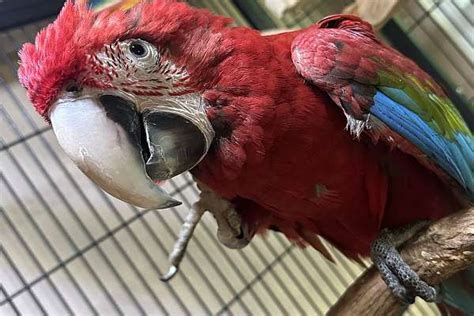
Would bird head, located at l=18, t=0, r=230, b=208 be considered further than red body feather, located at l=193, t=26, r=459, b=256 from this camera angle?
No

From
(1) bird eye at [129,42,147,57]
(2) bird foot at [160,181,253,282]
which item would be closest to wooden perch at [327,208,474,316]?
(2) bird foot at [160,181,253,282]

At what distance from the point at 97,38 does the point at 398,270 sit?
0.56 metres

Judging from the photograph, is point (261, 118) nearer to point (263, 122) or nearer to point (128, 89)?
point (263, 122)

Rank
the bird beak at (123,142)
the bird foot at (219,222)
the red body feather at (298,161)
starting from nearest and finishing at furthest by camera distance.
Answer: the bird beak at (123,142), the red body feather at (298,161), the bird foot at (219,222)

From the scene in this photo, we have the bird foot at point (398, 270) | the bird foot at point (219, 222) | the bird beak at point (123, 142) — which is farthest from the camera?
the bird foot at point (219, 222)

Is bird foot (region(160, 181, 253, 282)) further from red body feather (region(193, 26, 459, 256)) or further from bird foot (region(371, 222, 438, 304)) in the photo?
bird foot (region(371, 222, 438, 304))

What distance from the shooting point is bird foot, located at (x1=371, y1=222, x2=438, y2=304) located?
35.0 inches

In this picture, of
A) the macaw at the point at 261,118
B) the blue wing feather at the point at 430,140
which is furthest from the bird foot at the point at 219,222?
the blue wing feather at the point at 430,140

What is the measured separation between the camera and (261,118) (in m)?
0.79

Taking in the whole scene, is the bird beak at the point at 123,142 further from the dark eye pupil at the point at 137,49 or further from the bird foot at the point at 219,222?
the bird foot at the point at 219,222

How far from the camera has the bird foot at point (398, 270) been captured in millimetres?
890

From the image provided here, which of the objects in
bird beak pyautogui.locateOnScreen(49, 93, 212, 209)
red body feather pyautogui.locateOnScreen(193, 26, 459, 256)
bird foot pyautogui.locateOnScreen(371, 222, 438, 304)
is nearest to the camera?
bird beak pyautogui.locateOnScreen(49, 93, 212, 209)

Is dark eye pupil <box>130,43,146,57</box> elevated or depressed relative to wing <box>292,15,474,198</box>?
depressed

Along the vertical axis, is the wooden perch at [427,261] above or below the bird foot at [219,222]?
above
